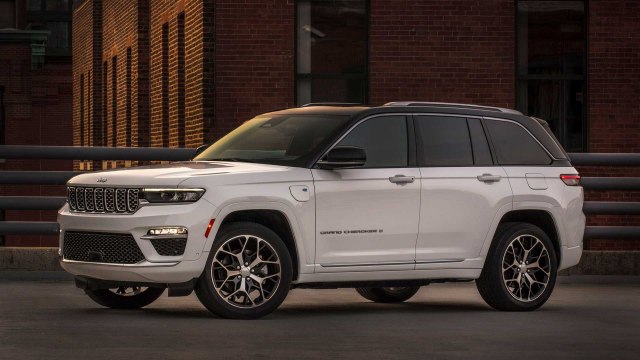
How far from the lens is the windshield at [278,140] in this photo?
40.9 ft

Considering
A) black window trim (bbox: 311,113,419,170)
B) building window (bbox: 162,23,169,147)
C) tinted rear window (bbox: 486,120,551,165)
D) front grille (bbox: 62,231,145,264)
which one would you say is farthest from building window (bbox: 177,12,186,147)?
front grille (bbox: 62,231,145,264)

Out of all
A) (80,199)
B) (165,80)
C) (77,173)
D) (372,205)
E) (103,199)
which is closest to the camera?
(103,199)

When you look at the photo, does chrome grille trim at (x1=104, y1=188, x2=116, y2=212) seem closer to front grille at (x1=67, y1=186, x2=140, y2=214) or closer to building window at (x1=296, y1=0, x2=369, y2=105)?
front grille at (x1=67, y1=186, x2=140, y2=214)

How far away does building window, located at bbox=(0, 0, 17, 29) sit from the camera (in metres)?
53.3

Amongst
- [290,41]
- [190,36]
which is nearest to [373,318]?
[290,41]

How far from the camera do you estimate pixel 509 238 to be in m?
13.2

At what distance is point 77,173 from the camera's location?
15.9 meters

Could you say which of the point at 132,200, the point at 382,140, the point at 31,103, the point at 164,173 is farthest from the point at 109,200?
the point at 31,103

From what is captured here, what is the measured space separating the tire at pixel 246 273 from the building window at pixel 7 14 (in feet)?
140

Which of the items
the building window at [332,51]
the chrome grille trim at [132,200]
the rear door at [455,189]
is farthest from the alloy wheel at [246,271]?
the building window at [332,51]

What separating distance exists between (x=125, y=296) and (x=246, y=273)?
4.89 feet

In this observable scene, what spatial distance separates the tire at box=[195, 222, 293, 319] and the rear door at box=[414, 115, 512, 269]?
1.41 metres

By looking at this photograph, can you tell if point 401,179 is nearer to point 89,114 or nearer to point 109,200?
point 109,200

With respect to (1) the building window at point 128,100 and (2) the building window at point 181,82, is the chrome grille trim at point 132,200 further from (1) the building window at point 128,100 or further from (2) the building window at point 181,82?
(1) the building window at point 128,100
